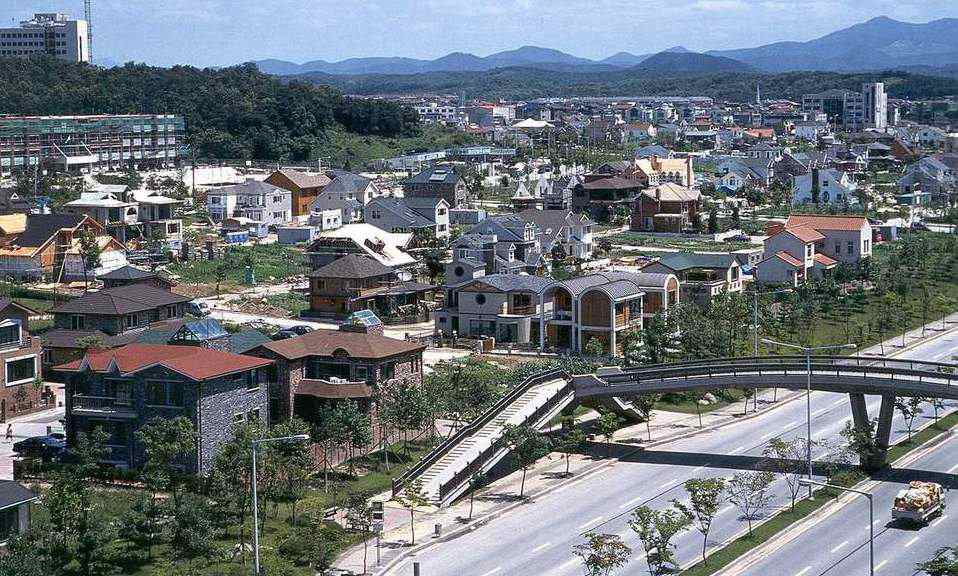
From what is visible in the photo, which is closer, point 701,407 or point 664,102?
point 701,407

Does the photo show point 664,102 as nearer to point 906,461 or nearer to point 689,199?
point 689,199

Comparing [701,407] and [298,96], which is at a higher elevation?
[298,96]

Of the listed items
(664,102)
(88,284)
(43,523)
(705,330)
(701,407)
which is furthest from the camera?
(664,102)

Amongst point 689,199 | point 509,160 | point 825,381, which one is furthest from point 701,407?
point 509,160

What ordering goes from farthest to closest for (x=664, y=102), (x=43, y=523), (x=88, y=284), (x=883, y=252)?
(x=664, y=102), (x=883, y=252), (x=88, y=284), (x=43, y=523)

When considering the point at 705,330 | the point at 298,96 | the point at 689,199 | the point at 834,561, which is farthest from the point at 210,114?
the point at 834,561

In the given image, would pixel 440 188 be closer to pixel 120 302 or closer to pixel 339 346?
pixel 120 302

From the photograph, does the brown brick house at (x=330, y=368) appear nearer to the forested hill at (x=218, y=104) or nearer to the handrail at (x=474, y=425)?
the handrail at (x=474, y=425)
